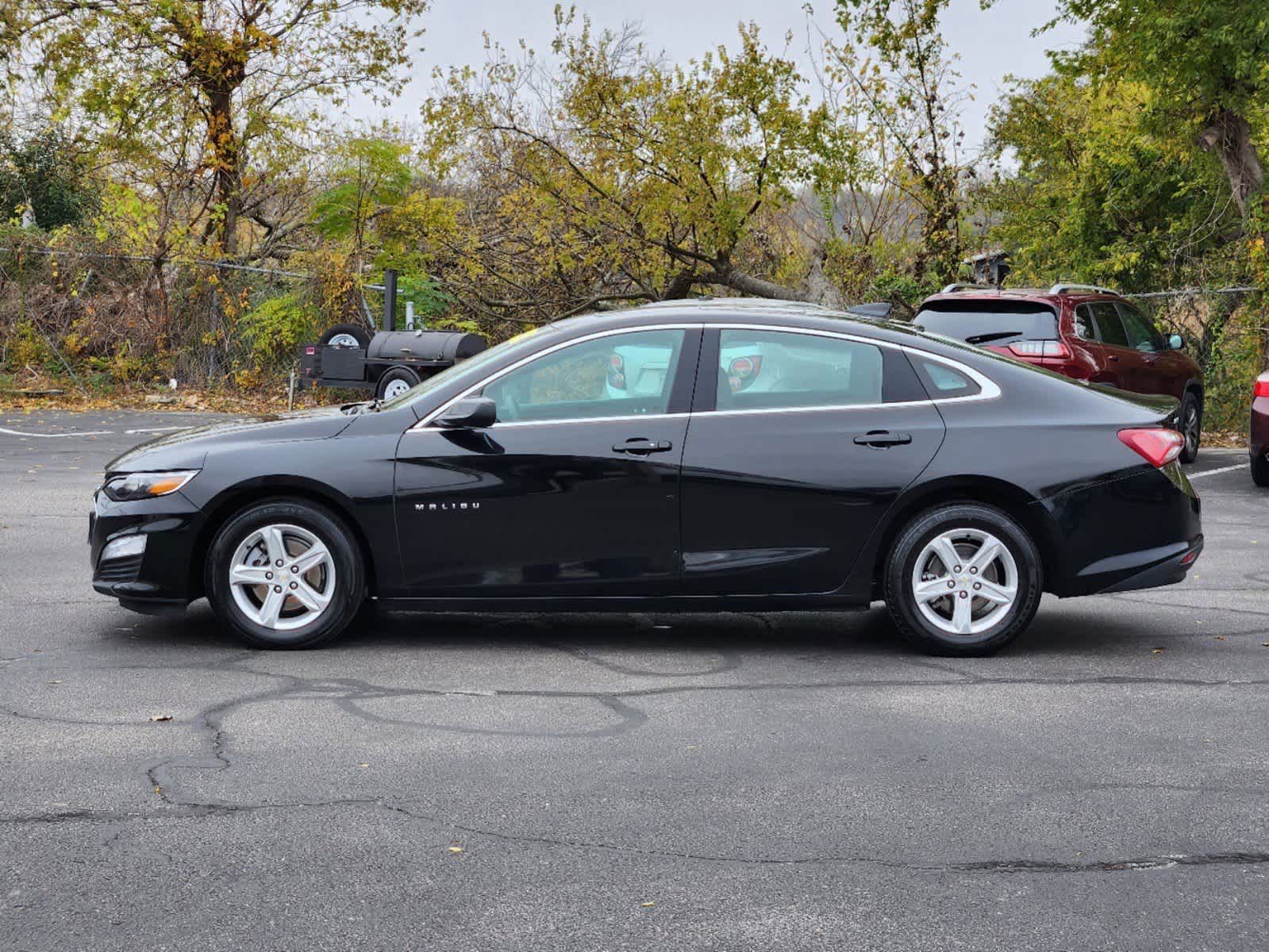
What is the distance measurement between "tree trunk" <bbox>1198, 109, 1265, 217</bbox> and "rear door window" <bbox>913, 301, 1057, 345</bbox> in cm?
837

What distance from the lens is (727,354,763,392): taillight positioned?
6.90m

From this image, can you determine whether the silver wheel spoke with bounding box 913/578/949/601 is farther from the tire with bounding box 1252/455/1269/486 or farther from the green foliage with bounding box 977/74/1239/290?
the green foliage with bounding box 977/74/1239/290

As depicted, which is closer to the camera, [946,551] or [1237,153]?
[946,551]

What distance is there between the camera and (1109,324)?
14734 mm

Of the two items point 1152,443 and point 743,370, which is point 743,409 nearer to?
point 743,370

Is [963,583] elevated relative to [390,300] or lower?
lower

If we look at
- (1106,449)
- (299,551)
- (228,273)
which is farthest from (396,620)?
(228,273)

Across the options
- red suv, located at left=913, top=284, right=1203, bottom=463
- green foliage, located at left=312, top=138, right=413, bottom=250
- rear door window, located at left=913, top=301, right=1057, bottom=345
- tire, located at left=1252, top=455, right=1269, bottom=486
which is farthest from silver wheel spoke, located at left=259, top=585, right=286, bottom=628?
green foliage, located at left=312, top=138, right=413, bottom=250

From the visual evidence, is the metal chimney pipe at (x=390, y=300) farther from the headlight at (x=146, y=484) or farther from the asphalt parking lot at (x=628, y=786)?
the headlight at (x=146, y=484)

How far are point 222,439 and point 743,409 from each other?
2.42m

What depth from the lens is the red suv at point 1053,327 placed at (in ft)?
44.7

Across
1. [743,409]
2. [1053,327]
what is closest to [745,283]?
[1053,327]

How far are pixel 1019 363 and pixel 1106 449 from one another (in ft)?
2.04

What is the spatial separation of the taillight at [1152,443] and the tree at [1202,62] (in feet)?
43.9
